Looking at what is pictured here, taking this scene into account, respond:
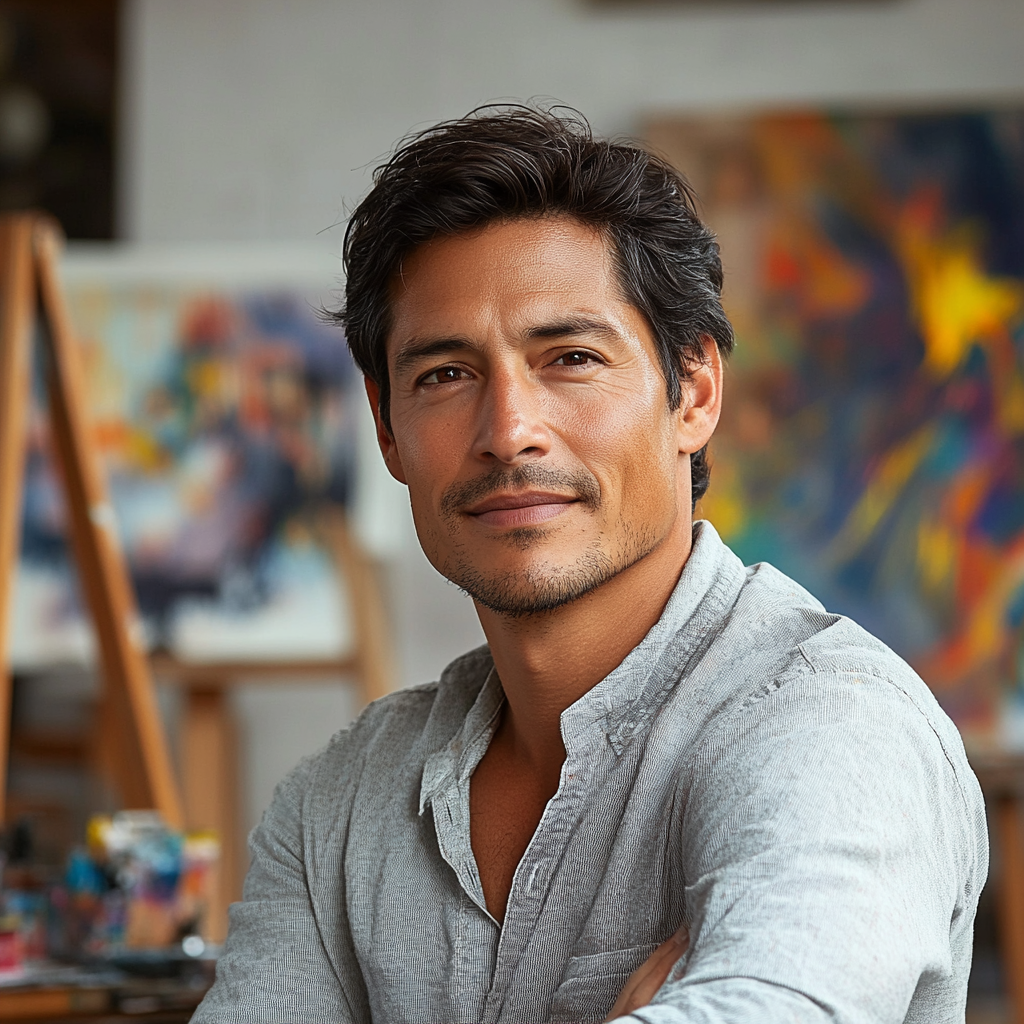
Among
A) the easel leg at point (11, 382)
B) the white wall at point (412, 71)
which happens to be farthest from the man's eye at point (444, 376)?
the white wall at point (412, 71)

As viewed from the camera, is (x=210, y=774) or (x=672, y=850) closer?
(x=672, y=850)

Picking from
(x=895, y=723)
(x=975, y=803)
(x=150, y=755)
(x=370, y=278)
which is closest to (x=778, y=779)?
(x=895, y=723)

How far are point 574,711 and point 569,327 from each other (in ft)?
1.13

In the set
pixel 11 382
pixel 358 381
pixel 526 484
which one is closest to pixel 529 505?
pixel 526 484

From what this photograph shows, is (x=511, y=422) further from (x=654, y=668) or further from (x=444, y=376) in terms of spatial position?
(x=654, y=668)

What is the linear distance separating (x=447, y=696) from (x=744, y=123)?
11.0ft

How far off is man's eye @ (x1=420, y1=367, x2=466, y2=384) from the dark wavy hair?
0.11 m

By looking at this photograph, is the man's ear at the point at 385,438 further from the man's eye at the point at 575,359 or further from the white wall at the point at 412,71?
the white wall at the point at 412,71

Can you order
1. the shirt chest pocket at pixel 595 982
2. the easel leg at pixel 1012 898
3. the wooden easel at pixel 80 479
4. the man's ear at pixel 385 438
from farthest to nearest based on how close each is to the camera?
the easel leg at pixel 1012 898, the wooden easel at pixel 80 479, the man's ear at pixel 385 438, the shirt chest pocket at pixel 595 982

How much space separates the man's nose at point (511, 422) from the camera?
120cm

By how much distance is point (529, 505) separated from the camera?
122cm

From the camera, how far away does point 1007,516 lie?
4.23 meters

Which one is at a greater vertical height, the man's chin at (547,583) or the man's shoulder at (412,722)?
the man's chin at (547,583)

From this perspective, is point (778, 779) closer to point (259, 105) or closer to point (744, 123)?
point (744, 123)
